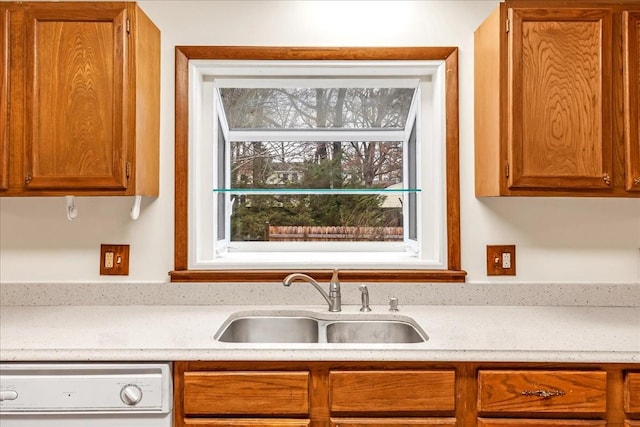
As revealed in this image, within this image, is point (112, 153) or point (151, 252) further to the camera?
point (151, 252)

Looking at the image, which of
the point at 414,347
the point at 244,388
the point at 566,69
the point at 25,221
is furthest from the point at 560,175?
the point at 25,221

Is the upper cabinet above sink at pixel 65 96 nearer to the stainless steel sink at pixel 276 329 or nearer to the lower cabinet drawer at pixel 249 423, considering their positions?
the stainless steel sink at pixel 276 329

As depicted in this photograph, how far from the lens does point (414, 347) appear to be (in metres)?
1.33

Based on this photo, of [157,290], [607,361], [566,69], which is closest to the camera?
[607,361]

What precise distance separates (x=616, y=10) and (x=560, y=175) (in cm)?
61

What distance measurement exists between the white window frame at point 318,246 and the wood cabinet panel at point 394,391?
637 millimetres

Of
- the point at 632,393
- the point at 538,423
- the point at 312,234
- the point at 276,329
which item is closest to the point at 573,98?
the point at 632,393

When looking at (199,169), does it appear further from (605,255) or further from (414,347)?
(605,255)

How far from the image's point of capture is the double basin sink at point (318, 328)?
5.66 feet

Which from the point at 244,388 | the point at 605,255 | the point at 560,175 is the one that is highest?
the point at 560,175

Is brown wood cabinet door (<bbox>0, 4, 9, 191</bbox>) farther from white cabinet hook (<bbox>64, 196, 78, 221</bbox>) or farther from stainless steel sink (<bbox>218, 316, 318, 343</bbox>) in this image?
stainless steel sink (<bbox>218, 316, 318, 343</bbox>)

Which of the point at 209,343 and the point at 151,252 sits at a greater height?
the point at 151,252

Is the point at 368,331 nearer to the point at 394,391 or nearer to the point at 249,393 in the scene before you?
the point at 394,391

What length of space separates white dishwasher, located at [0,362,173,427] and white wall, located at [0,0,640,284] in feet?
2.06
